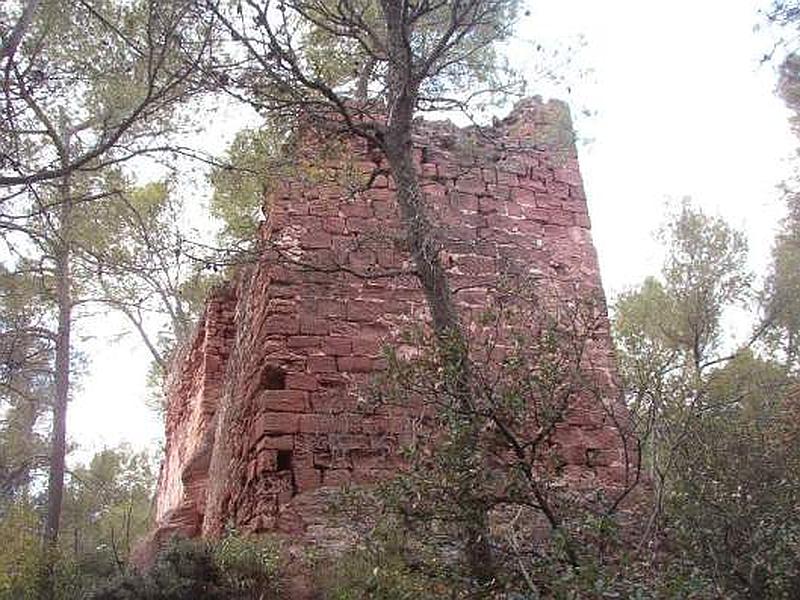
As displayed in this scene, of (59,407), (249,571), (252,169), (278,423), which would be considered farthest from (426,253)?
(59,407)

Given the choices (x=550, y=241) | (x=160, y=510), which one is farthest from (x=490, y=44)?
(x=160, y=510)

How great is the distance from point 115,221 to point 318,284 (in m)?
2.34

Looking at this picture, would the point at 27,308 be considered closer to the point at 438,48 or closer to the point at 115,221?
the point at 115,221

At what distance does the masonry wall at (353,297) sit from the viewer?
4.95 metres

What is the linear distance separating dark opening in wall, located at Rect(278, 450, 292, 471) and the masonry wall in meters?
0.01

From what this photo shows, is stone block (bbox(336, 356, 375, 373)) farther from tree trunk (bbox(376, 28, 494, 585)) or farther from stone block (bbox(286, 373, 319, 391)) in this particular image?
tree trunk (bbox(376, 28, 494, 585))

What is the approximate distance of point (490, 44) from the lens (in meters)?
5.97

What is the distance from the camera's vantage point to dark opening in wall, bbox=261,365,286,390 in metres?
5.11

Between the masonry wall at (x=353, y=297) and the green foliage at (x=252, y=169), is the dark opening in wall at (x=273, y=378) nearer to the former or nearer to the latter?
the masonry wall at (x=353, y=297)

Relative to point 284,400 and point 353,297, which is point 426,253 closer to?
point 353,297

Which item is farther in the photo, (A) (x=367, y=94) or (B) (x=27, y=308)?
(B) (x=27, y=308)

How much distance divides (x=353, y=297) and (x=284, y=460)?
3.82 feet

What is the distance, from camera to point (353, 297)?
5500 millimetres

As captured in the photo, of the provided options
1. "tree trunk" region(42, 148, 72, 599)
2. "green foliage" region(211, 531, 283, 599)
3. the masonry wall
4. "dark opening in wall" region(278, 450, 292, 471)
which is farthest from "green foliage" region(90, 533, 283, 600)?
"tree trunk" region(42, 148, 72, 599)
